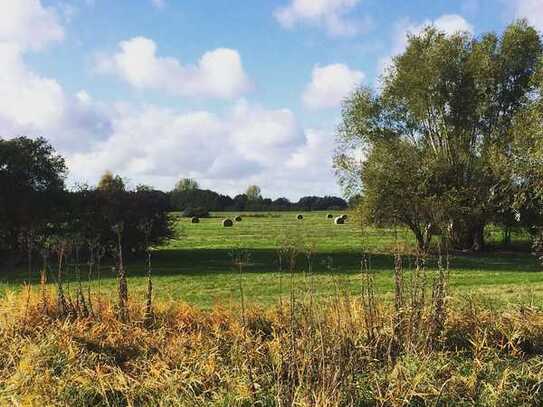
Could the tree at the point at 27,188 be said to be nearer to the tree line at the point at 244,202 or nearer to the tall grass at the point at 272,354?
the tall grass at the point at 272,354

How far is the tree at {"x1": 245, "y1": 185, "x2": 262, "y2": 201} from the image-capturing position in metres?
111

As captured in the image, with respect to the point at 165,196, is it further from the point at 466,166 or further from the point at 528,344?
the point at 528,344

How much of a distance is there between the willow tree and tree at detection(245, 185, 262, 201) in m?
75.6

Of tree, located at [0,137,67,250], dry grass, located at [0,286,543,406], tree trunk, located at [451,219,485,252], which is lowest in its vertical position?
dry grass, located at [0,286,543,406]

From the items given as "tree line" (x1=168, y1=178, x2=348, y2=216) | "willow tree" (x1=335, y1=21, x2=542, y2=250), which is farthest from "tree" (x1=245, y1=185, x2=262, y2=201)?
"willow tree" (x1=335, y1=21, x2=542, y2=250)

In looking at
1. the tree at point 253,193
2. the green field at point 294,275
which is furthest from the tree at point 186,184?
the green field at point 294,275

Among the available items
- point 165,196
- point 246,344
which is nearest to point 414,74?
point 165,196

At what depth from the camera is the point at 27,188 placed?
25.2m

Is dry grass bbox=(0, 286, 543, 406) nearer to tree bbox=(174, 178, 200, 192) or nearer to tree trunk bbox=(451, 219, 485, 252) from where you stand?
tree trunk bbox=(451, 219, 485, 252)

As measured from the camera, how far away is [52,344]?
7293mm

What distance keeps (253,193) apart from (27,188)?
9512cm

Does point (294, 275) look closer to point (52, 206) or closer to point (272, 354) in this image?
point (272, 354)

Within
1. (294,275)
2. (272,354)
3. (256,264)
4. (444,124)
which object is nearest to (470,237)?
(444,124)

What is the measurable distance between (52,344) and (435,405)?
4347mm
